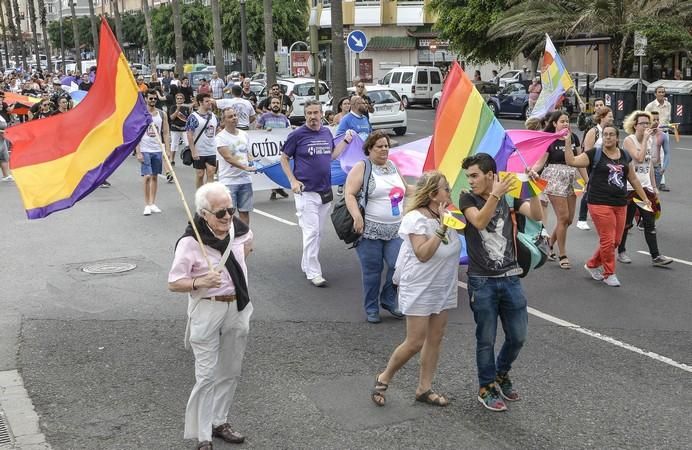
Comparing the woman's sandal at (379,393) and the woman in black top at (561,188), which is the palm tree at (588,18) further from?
the woman's sandal at (379,393)

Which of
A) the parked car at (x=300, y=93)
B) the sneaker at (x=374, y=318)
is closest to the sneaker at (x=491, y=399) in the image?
the sneaker at (x=374, y=318)

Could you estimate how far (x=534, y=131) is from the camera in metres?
9.49

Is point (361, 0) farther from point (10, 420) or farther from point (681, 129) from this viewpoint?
point (10, 420)

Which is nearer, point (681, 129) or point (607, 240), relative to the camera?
point (607, 240)

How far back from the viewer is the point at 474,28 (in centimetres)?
3603

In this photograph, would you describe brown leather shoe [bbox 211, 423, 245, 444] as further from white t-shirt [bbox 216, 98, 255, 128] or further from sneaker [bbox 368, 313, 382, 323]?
white t-shirt [bbox 216, 98, 255, 128]

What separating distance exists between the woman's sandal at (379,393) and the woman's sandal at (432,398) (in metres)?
0.23

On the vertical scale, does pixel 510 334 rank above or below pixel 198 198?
below

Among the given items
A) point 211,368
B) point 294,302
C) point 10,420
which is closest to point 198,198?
point 211,368

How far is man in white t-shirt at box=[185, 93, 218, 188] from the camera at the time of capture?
1340cm

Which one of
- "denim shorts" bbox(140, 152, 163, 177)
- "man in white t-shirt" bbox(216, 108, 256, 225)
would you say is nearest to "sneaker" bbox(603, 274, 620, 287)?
"man in white t-shirt" bbox(216, 108, 256, 225)

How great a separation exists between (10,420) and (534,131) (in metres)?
5.93

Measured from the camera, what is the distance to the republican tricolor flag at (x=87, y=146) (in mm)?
6328

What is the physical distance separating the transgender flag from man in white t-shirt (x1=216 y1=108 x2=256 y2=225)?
3331mm
